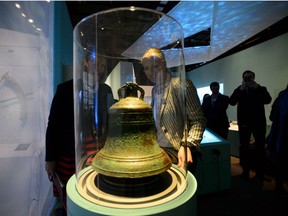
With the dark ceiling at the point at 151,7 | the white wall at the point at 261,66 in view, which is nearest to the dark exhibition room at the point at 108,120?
the dark ceiling at the point at 151,7

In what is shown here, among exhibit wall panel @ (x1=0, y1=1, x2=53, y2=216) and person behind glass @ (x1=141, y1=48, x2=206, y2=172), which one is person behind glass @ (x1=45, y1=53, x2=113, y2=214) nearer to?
exhibit wall panel @ (x1=0, y1=1, x2=53, y2=216)

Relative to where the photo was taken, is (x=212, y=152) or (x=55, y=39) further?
(x=212, y=152)

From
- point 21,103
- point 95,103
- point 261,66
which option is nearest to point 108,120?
point 95,103

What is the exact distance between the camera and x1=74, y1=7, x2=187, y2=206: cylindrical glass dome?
0.76 metres

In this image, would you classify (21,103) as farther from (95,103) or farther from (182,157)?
(182,157)

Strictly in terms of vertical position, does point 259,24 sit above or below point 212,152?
above

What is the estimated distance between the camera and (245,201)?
192 centimetres

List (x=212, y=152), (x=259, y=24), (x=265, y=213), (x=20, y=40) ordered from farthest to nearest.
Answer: (x=259, y=24)
(x=212, y=152)
(x=265, y=213)
(x=20, y=40)

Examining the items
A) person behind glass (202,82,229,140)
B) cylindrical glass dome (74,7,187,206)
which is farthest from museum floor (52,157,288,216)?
cylindrical glass dome (74,7,187,206)

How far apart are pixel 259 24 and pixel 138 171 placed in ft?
9.00

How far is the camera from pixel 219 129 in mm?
2797

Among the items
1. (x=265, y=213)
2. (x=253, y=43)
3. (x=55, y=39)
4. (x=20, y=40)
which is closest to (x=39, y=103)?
(x=20, y=40)

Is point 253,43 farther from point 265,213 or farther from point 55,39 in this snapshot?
point 55,39

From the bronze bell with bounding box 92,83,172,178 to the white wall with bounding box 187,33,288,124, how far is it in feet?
11.4
